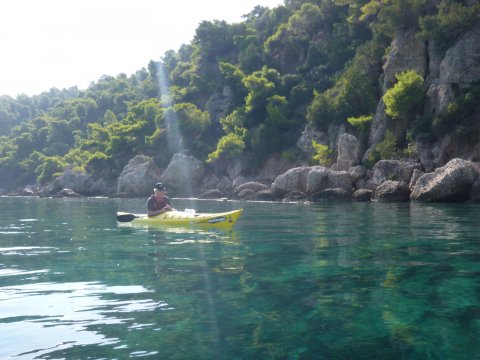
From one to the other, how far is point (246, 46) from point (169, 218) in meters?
60.2

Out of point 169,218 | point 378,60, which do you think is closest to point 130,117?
point 378,60

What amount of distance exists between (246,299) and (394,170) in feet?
89.7

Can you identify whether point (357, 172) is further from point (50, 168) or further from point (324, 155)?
point (50, 168)

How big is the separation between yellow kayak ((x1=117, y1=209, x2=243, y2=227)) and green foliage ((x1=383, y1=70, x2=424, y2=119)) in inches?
924

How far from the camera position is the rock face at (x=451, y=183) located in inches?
976

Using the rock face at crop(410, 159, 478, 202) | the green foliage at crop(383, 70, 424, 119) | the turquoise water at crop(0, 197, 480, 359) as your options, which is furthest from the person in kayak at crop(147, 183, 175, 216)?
the green foliage at crop(383, 70, 424, 119)

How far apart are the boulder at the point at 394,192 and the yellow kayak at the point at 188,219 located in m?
16.2

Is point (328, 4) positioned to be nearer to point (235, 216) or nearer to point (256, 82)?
point (256, 82)

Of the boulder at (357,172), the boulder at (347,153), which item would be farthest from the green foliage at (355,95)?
the boulder at (357,172)

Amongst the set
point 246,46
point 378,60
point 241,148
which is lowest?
point 241,148

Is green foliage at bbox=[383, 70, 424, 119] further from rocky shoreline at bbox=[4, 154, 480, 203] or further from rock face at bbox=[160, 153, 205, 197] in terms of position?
rock face at bbox=[160, 153, 205, 197]

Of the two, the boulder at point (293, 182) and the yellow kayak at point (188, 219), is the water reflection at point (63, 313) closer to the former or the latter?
the yellow kayak at point (188, 219)

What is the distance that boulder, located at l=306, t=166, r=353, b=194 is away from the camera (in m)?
33.2

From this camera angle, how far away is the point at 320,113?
153ft
